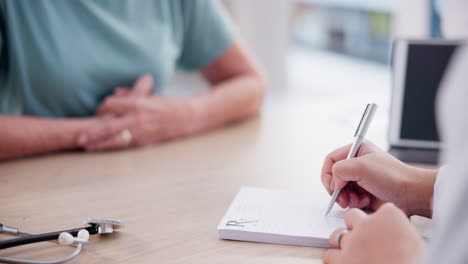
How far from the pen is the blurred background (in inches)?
14.4

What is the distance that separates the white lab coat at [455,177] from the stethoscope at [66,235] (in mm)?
414

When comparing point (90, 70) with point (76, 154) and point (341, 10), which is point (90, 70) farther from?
point (341, 10)

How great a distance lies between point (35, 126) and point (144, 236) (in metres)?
0.46

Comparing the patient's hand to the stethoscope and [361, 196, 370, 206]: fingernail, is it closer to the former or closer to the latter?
the stethoscope

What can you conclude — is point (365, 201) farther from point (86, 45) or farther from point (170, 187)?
point (86, 45)

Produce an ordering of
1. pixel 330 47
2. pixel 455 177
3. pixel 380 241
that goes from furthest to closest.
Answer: pixel 330 47, pixel 380 241, pixel 455 177

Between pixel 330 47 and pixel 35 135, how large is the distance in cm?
487

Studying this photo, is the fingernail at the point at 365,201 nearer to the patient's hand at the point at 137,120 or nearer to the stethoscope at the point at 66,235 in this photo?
the stethoscope at the point at 66,235

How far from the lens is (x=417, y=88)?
1.04 m

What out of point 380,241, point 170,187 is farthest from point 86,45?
point 380,241

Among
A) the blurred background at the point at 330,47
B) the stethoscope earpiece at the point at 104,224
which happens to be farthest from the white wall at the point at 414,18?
the stethoscope earpiece at the point at 104,224

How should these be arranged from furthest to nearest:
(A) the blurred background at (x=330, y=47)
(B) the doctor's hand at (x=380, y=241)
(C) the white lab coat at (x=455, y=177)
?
(A) the blurred background at (x=330, y=47)
(B) the doctor's hand at (x=380, y=241)
(C) the white lab coat at (x=455, y=177)

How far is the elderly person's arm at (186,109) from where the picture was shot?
1.09 metres

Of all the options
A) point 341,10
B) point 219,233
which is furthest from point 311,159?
point 341,10
